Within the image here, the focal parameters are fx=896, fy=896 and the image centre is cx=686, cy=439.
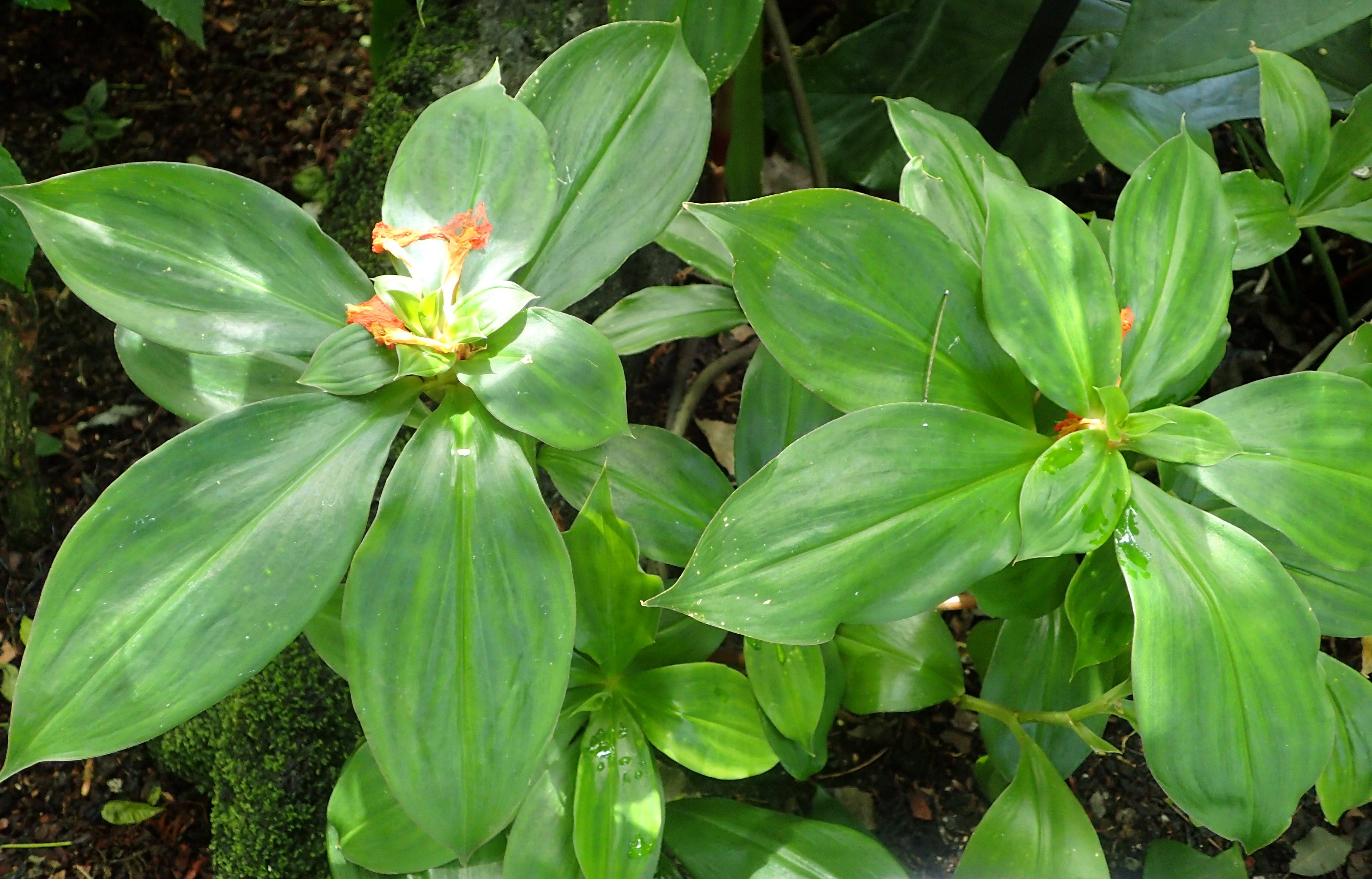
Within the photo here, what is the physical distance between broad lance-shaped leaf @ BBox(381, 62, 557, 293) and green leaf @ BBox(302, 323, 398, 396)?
0.06 meters

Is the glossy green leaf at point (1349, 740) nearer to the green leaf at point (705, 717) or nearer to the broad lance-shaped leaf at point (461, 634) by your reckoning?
the green leaf at point (705, 717)

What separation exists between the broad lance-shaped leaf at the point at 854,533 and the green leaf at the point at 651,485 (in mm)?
193

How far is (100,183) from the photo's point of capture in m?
0.59

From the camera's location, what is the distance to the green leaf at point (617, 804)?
0.69 meters

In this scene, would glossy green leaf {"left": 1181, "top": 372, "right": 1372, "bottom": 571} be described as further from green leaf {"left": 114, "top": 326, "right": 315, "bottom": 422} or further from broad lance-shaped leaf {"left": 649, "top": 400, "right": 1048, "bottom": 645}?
green leaf {"left": 114, "top": 326, "right": 315, "bottom": 422}

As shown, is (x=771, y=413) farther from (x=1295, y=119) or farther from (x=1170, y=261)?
(x=1295, y=119)

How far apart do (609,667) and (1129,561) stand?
16.3 inches

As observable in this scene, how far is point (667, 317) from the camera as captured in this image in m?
0.87

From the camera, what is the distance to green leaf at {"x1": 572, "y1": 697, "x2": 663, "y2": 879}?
69cm

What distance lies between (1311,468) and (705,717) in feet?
1.62

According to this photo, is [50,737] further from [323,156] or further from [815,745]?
[323,156]

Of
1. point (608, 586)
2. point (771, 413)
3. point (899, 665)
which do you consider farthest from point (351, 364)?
point (899, 665)

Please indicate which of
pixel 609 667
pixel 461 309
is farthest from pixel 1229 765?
pixel 461 309

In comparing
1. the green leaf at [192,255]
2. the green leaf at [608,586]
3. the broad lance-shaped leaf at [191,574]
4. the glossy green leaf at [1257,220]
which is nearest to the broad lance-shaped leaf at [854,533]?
the green leaf at [608,586]
